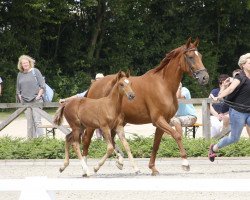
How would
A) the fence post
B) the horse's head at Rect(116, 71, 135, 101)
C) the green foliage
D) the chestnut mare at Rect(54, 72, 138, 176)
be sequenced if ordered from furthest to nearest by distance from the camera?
the fence post < the green foliage < the chestnut mare at Rect(54, 72, 138, 176) < the horse's head at Rect(116, 71, 135, 101)

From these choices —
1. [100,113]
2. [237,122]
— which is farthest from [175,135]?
[100,113]

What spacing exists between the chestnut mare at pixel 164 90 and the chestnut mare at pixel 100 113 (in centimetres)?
39

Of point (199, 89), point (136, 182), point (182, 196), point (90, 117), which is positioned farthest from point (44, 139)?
point (199, 89)

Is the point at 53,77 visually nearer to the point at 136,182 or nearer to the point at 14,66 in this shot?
the point at 14,66

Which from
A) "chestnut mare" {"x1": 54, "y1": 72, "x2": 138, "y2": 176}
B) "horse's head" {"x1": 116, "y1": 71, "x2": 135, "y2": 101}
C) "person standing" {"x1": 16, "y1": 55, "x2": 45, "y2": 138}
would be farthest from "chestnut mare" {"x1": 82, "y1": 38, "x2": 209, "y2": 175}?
"person standing" {"x1": 16, "y1": 55, "x2": 45, "y2": 138}

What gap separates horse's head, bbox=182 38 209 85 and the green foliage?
304 cm

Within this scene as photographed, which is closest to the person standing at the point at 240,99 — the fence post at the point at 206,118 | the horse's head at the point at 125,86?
the horse's head at the point at 125,86

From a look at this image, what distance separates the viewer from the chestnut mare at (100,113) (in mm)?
12602

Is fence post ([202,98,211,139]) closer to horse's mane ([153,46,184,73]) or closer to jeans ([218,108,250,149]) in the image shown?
jeans ([218,108,250,149])

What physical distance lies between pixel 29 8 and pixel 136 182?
38.2 meters

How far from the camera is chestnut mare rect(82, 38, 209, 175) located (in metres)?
12.9

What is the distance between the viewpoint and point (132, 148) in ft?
52.6

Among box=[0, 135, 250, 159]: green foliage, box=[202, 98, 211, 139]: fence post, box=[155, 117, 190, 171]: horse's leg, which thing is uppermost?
box=[155, 117, 190, 171]: horse's leg

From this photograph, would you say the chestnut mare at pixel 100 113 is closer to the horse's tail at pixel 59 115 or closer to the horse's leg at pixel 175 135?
the horse's tail at pixel 59 115
